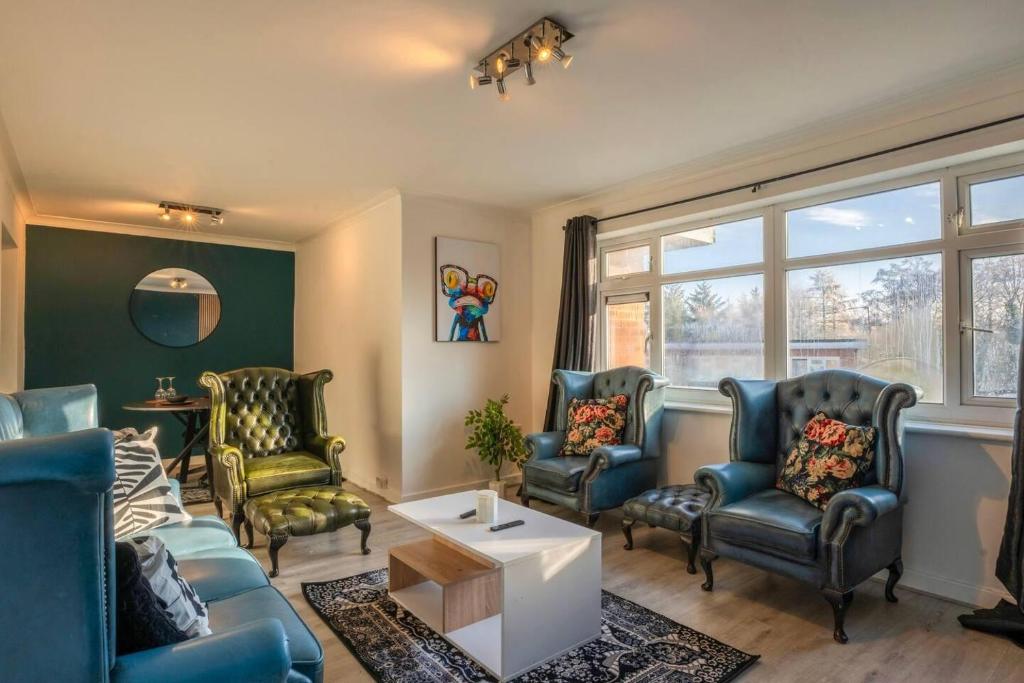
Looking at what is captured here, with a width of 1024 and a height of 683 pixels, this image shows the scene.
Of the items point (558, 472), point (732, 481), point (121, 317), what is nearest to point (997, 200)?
point (732, 481)

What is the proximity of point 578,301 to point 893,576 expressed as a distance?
265 centimetres

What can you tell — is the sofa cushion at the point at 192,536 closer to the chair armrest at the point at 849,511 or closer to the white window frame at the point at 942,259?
the chair armrest at the point at 849,511

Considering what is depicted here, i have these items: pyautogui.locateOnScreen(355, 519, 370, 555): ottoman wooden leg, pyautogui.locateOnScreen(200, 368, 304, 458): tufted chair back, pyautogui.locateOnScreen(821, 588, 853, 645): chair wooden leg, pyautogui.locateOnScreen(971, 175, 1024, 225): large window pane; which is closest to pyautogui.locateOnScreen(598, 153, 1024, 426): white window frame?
pyautogui.locateOnScreen(971, 175, 1024, 225): large window pane

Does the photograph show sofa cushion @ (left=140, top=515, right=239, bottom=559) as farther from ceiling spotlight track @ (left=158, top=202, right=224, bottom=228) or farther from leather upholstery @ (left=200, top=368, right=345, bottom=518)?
ceiling spotlight track @ (left=158, top=202, right=224, bottom=228)

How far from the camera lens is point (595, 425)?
12.7ft

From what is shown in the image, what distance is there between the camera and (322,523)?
10.2ft

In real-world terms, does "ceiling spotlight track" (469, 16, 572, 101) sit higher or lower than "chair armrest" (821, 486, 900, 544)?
higher

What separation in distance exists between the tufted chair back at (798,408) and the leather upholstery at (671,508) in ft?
1.16

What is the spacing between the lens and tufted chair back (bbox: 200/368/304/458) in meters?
3.81

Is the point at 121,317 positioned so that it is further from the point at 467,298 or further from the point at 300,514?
the point at 300,514

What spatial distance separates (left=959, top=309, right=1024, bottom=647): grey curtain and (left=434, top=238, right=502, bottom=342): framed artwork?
3.47 metres

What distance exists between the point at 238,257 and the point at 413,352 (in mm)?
3002

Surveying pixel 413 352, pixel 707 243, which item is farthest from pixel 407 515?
pixel 707 243

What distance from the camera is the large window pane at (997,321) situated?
8.84ft
